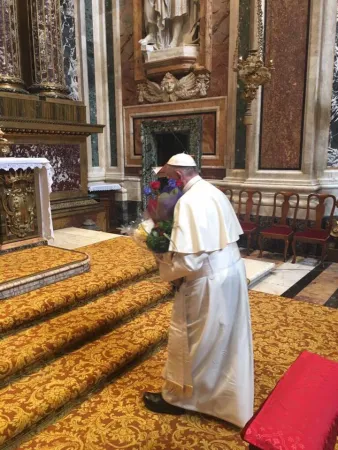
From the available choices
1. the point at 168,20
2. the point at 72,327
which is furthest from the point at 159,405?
the point at 168,20

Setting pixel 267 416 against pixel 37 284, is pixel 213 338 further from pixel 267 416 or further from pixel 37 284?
pixel 37 284

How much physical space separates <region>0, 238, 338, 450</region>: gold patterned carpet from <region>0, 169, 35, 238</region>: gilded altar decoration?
1159 millimetres

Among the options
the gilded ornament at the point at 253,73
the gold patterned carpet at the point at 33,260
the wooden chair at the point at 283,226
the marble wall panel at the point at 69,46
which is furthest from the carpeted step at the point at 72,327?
the marble wall panel at the point at 69,46

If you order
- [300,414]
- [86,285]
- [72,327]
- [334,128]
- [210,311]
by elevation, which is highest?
[334,128]

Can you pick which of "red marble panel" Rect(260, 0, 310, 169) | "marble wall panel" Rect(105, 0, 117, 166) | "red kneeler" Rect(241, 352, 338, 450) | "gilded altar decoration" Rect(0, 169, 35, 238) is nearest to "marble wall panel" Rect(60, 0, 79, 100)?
"marble wall panel" Rect(105, 0, 117, 166)

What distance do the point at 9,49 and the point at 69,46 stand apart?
189 cm

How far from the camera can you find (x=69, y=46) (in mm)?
8320

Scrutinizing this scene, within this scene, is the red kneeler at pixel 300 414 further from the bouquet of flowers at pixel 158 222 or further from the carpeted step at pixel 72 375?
the carpeted step at pixel 72 375

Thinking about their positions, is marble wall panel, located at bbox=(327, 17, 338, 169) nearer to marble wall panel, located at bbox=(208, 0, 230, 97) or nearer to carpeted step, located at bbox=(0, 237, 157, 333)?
marble wall panel, located at bbox=(208, 0, 230, 97)

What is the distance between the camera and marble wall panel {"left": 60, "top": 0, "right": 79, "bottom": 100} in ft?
26.6

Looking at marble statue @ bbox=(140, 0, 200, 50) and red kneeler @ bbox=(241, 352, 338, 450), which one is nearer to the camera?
red kneeler @ bbox=(241, 352, 338, 450)

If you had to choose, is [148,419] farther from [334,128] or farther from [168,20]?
[168,20]

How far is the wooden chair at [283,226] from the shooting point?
667 centimetres

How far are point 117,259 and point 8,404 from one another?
2.67 metres
